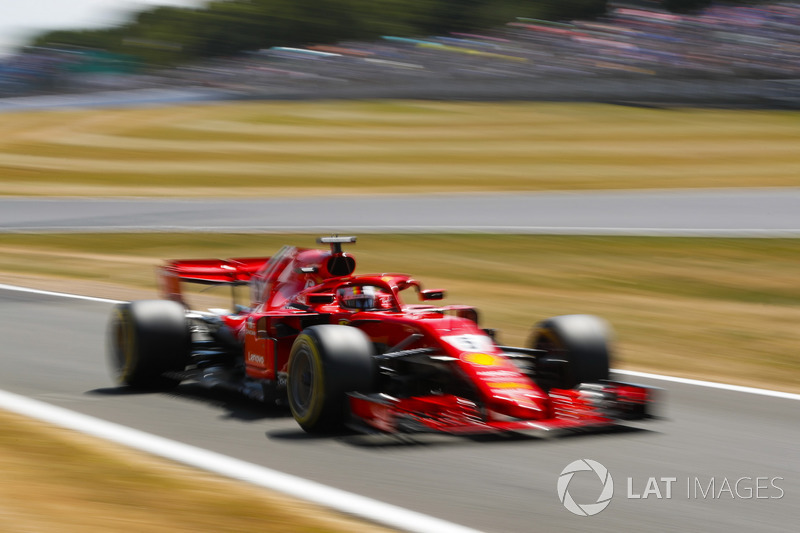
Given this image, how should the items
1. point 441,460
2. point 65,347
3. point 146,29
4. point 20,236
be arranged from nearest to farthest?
point 441,460 → point 65,347 → point 20,236 → point 146,29

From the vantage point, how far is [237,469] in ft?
19.2

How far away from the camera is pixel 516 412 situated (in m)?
6.57

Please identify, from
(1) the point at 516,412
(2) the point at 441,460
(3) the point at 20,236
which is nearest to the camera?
(2) the point at 441,460

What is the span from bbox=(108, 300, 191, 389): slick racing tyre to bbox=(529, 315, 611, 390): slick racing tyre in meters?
2.97

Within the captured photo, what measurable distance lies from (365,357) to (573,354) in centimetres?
164

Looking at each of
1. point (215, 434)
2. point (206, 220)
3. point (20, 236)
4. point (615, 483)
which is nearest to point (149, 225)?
point (206, 220)

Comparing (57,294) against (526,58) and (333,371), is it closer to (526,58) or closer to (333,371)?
(333,371)

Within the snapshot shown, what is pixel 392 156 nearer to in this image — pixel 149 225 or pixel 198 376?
pixel 149 225

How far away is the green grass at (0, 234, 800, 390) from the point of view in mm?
10664

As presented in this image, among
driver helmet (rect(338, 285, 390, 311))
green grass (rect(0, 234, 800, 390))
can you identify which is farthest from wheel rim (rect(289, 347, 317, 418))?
green grass (rect(0, 234, 800, 390))

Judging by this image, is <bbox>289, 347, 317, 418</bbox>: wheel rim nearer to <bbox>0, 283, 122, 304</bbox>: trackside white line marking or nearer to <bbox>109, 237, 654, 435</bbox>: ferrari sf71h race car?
<bbox>109, 237, 654, 435</bbox>: ferrari sf71h race car

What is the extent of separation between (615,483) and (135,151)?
1232 inches

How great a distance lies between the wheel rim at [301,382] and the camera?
23.2ft

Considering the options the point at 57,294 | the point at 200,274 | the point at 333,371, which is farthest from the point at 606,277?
the point at 333,371
